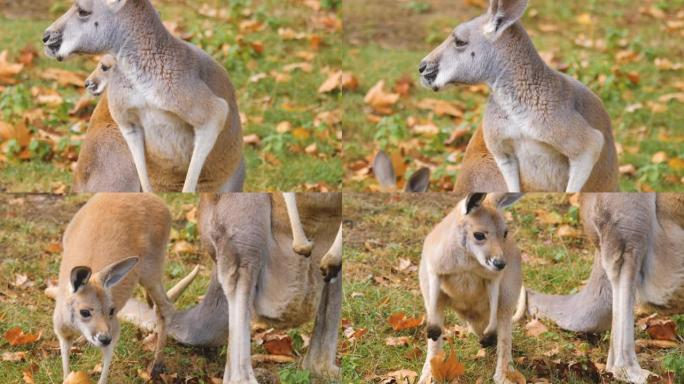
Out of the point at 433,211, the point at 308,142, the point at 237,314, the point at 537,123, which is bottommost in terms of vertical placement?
the point at 308,142

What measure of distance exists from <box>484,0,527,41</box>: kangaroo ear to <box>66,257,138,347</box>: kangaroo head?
1865 millimetres

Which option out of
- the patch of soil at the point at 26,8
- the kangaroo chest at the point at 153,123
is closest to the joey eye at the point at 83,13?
the kangaroo chest at the point at 153,123

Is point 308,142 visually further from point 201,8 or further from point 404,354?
point 404,354

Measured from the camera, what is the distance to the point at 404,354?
205 inches

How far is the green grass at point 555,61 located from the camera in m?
7.08

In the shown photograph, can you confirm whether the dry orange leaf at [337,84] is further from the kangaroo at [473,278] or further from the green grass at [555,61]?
the kangaroo at [473,278]

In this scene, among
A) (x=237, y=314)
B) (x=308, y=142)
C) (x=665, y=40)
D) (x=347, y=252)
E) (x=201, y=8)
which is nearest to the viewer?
(x=237, y=314)

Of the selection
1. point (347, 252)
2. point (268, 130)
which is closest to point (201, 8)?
point (268, 130)

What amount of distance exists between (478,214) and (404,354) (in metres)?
0.75

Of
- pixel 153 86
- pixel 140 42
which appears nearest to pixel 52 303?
pixel 153 86

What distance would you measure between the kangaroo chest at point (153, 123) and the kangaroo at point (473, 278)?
1.36 m

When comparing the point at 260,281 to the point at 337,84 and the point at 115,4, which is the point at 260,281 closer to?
the point at 115,4

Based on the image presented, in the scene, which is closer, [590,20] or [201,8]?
[201,8]

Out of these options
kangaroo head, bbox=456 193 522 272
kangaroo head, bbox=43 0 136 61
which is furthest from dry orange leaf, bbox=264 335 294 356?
kangaroo head, bbox=43 0 136 61
